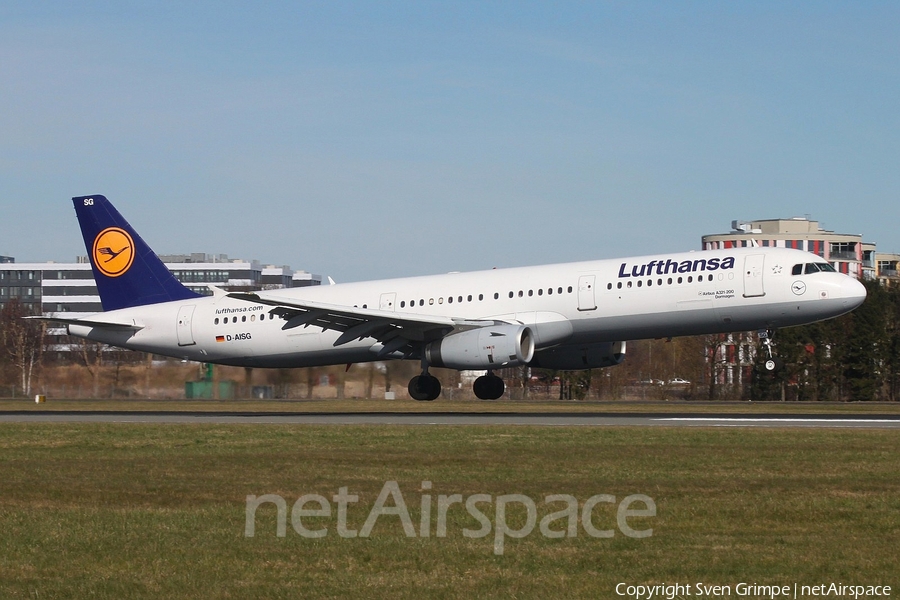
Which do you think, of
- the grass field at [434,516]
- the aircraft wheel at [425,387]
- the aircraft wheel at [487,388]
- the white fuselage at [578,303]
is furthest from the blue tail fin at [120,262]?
the grass field at [434,516]

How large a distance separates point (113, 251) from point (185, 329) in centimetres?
441

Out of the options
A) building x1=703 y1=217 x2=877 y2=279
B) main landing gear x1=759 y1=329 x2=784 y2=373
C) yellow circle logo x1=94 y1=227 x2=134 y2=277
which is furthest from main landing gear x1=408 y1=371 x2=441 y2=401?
building x1=703 y1=217 x2=877 y2=279

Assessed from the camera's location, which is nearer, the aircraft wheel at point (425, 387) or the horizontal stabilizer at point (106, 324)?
the aircraft wheel at point (425, 387)

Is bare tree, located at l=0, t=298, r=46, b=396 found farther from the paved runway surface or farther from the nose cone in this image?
the nose cone

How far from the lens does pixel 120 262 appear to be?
42500 millimetres

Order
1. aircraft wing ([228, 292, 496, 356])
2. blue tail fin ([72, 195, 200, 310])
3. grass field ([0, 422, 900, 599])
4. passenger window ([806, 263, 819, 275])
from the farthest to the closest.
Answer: blue tail fin ([72, 195, 200, 310]), aircraft wing ([228, 292, 496, 356]), passenger window ([806, 263, 819, 275]), grass field ([0, 422, 900, 599])

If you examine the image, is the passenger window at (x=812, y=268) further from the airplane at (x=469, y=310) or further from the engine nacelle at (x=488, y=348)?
the engine nacelle at (x=488, y=348)

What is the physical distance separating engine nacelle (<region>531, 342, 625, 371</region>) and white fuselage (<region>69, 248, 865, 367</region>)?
8.22 feet

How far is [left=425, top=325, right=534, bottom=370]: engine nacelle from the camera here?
111 feet

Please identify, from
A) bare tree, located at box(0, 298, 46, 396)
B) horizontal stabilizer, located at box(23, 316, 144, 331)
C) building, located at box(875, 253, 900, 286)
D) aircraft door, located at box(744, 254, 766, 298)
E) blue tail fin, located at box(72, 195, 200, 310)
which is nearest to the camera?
aircraft door, located at box(744, 254, 766, 298)

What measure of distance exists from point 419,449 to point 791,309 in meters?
17.3

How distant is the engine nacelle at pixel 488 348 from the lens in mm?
33844

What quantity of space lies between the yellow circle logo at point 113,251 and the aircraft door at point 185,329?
120 inches

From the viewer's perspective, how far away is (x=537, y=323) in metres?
35.6
